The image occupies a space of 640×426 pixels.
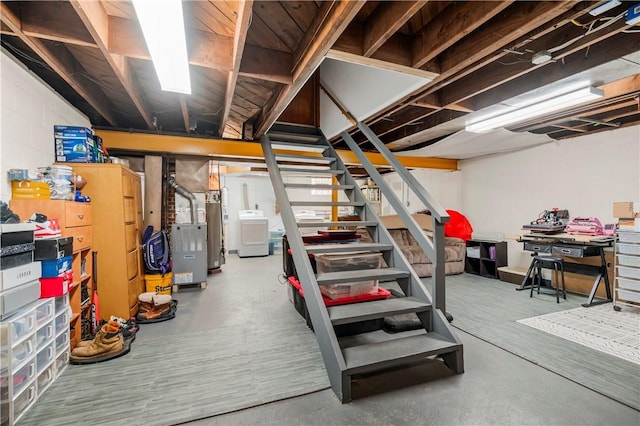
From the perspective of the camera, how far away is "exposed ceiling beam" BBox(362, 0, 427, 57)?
1799mm

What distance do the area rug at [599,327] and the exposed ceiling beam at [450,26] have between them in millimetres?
2884

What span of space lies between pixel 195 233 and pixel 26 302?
281cm

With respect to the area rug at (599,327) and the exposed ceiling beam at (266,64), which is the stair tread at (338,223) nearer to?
the exposed ceiling beam at (266,64)

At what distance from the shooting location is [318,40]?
2.02m

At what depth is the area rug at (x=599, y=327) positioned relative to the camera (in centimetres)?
254

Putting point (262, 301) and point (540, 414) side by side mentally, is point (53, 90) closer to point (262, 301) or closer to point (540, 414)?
point (262, 301)

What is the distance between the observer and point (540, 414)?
1744 millimetres

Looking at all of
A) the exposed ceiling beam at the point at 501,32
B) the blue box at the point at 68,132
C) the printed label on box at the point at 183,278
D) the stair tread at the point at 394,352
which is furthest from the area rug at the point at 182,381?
the exposed ceiling beam at the point at 501,32

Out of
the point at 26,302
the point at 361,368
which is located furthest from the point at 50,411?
the point at 361,368

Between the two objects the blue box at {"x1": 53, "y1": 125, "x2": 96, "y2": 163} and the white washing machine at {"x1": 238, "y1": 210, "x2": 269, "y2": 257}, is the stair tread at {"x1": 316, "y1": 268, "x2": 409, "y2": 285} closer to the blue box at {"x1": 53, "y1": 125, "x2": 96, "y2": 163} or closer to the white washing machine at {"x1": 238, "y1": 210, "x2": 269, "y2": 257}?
the blue box at {"x1": 53, "y1": 125, "x2": 96, "y2": 163}

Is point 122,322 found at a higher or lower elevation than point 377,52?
lower

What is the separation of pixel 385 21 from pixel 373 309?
85.6 inches

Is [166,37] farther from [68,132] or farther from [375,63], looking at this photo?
[68,132]

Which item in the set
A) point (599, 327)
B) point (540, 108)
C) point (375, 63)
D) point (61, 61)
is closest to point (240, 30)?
point (375, 63)
